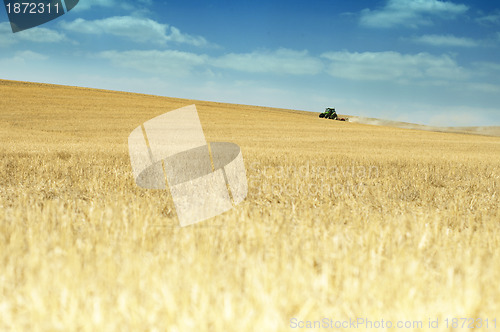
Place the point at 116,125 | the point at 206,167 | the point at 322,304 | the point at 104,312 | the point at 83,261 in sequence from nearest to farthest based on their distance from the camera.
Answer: the point at 104,312, the point at 322,304, the point at 83,261, the point at 206,167, the point at 116,125

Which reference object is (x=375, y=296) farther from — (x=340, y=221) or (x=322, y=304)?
(x=340, y=221)

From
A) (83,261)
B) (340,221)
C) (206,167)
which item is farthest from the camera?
(206,167)

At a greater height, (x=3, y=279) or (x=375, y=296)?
(x=375, y=296)

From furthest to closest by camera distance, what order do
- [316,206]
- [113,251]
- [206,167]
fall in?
[206,167]
[316,206]
[113,251]

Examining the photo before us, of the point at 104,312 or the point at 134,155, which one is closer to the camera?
the point at 104,312

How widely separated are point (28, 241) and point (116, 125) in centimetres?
2639

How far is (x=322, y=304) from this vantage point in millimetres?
Result: 2369

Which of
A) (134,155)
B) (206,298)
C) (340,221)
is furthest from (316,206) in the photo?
(134,155)

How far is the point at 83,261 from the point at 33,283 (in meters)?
0.56

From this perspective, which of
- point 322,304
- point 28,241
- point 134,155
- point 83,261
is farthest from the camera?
point 134,155

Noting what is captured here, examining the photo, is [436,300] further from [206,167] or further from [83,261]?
[206,167]

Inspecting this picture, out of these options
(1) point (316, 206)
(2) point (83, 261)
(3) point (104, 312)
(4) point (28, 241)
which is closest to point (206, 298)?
(3) point (104, 312)

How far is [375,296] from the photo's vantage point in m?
2.50

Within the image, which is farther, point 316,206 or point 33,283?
point 316,206
